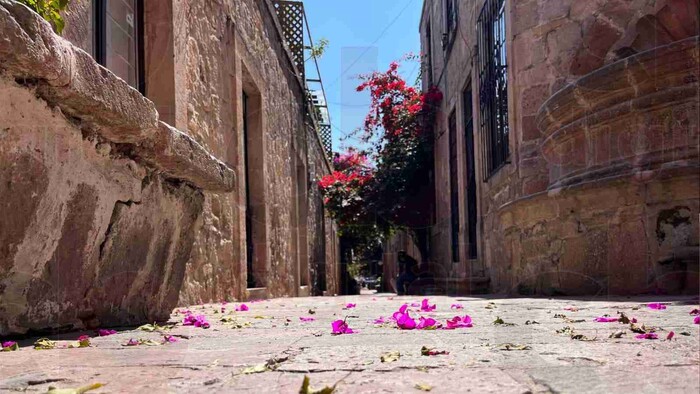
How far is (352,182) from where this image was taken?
13.5 meters

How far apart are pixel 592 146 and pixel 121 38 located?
3563mm

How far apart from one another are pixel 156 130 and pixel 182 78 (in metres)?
2.70

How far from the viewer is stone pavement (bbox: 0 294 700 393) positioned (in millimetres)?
1285

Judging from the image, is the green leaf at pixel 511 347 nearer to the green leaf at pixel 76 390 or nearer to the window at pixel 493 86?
the green leaf at pixel 76 390

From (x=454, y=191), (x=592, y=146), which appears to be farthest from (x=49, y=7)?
(x=454, y=191)

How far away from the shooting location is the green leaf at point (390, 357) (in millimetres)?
1582

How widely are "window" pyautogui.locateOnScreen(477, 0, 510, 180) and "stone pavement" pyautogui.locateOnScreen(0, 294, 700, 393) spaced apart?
433cm

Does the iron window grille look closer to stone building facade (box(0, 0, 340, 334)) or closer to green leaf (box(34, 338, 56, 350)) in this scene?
stone building facade (box(0, 0, 340, 334))

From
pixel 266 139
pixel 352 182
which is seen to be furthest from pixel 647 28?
pixel 352 182

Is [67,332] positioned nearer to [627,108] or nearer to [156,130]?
[156,130]

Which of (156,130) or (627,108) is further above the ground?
(627,108)

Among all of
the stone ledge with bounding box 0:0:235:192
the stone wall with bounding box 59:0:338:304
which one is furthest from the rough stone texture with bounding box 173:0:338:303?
the stone ledge with bounding box 0:0:235:192

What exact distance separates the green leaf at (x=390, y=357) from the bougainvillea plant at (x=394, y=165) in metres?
10.6

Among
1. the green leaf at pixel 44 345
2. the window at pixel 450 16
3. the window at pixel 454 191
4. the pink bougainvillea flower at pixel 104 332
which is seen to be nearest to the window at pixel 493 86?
the window at pixel 450 16
